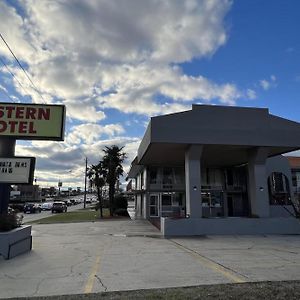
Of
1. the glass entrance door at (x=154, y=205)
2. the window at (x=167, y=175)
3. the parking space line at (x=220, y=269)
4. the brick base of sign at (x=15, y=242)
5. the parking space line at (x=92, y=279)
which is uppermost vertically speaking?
the window at (x=167, y=175)

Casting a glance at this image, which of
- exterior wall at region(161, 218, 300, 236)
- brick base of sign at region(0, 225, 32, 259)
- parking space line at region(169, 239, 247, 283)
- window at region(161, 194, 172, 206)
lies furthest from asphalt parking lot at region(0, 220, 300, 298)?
window at region(161, 194, 172, 206)

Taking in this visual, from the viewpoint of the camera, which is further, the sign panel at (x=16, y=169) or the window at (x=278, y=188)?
the window at (x=278, y=188)

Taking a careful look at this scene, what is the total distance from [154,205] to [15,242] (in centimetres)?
1991

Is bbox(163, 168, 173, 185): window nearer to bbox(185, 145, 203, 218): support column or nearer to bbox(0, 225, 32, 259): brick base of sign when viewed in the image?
bbox(185, 145, 203, 218): support column

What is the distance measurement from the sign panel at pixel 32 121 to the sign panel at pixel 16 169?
39.7 inches

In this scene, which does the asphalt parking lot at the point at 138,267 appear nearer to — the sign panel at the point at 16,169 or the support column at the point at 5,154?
the support column at the point at 5,154

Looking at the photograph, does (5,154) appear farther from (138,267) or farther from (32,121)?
(138,267)

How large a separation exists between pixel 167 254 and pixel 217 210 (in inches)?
773

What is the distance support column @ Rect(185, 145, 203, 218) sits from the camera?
20.2m

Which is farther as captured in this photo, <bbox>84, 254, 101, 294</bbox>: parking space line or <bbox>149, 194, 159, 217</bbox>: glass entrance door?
<bbox>149, 194, 159, 217</bbox>: glass entrance door

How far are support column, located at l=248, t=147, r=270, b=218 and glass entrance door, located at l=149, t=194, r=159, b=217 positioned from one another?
10.9m

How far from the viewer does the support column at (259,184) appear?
21266 millimetres

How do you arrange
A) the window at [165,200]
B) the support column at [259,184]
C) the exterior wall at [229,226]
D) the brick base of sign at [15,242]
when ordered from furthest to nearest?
the window at [165,200] < the support column at [259,184] < the exterior wall at [229,226] < the brick base of sign at [15,242]

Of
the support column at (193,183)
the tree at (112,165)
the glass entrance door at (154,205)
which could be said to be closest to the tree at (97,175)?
the tree at (112,165)
